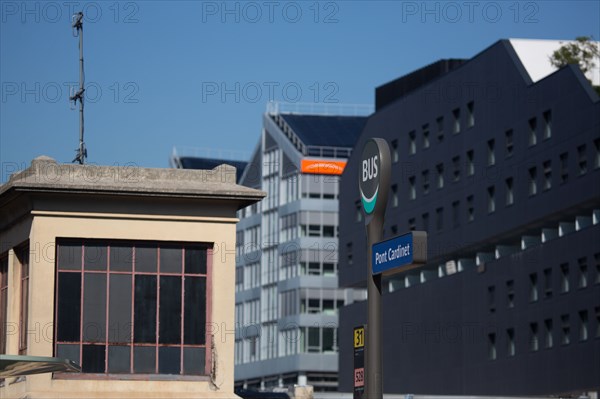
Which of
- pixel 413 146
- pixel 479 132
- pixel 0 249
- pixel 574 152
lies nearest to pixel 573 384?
pixel 574 152

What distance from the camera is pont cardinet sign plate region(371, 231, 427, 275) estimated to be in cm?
1725

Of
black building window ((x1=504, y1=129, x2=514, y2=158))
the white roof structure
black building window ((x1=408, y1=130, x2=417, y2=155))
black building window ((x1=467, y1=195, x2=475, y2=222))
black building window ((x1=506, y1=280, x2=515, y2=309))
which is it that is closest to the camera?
black building window ((x1=506, y1=280, x2=515, y2=309))

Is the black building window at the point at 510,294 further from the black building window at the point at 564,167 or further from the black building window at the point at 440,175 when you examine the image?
the black building window at the point at 440,175

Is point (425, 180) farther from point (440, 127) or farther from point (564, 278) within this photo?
point (564, 278)

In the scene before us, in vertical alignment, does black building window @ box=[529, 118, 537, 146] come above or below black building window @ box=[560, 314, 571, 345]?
above

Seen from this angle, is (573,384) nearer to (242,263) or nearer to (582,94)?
(582,94)

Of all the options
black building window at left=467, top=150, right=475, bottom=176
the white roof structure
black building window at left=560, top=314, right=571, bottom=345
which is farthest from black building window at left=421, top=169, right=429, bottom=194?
black building window at left=560, top=314, right=571, bottom=345

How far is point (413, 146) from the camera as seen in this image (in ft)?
336

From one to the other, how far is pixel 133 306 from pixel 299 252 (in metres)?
104

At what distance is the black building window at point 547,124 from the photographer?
84.3 meters

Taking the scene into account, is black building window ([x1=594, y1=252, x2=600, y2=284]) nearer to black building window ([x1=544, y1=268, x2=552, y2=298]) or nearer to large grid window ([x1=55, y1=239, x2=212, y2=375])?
black building window ([x1=544, y1=268, x2=552, y2=298])

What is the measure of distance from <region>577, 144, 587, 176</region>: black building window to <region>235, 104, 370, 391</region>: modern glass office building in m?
53.0

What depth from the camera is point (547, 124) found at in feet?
278

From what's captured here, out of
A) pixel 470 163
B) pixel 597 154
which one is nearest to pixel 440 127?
pixel 470 163
